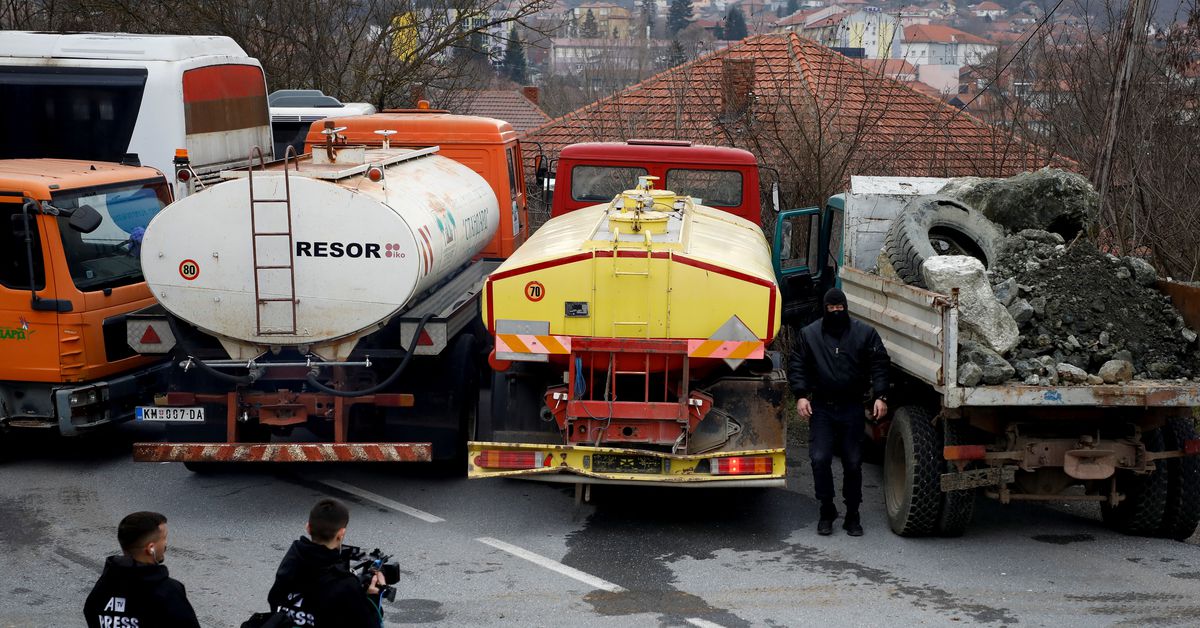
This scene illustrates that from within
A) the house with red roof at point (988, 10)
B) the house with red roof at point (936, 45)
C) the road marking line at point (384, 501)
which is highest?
the house with red roof at point (988, 10)

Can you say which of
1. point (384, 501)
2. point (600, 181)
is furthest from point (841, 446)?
point (600, 181)

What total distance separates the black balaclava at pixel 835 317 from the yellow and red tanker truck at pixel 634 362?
15.4 inches

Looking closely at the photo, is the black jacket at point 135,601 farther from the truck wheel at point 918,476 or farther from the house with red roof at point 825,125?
the house with red roof at point 825,125

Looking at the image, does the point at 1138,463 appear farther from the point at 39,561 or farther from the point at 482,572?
the point at 39,561

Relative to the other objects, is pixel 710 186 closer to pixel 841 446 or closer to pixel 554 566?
pixel 841 446

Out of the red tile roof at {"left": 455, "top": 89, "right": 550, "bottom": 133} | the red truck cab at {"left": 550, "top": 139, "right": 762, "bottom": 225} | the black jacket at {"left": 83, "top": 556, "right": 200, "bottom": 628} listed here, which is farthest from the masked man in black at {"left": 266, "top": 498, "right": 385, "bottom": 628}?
the red tile roof at {"left": 455, "top": 89, "right": 550, "bottom": 133}

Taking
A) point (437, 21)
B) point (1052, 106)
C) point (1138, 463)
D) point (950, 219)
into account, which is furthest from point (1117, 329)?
point (437, 21)

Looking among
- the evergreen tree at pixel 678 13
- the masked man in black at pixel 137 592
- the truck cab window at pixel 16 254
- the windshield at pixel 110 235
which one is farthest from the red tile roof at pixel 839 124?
the evergreen tree at pixel 678 13

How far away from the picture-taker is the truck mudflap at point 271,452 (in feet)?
27.8

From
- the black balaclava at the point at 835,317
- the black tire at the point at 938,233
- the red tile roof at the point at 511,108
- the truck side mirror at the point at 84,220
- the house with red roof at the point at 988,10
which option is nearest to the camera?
the black balaclava at the point at 835,317

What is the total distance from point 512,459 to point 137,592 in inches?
151

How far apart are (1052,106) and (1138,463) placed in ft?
30.5

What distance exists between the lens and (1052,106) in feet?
51.8

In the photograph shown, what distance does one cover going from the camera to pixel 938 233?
364 inches
